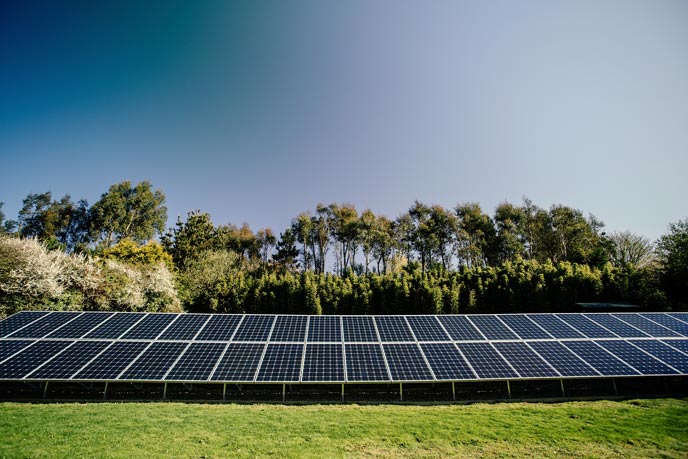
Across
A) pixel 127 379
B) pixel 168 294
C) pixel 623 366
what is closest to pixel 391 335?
pixel 623 366

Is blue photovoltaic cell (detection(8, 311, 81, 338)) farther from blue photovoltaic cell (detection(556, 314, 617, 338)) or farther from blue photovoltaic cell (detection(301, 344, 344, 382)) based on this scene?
blue photovoltaic cell (detection(556, 314, 617, 338))

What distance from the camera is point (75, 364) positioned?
47.0 ft

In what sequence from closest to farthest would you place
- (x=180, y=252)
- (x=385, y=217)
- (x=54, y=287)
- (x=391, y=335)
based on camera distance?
1. (x=391, y=335)
2. (x=54, y=287)
3. (x=180, y=252)
4. (x=385, y=217)

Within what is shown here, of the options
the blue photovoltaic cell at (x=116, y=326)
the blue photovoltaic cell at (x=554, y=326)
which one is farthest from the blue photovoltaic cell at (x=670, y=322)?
the blue photovoltaic cell at (x=116, y=326)

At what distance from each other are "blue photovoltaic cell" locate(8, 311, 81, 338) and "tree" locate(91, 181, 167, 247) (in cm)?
5666

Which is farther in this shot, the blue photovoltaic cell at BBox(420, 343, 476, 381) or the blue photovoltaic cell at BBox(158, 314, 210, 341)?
the blue photovoltaic cell at BBox(158, 314, 210, 341)

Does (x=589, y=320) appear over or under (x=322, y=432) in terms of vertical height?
over

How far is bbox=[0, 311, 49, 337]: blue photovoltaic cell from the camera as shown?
16688mm

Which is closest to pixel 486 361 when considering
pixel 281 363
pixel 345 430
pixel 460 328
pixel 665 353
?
pixel 460 328

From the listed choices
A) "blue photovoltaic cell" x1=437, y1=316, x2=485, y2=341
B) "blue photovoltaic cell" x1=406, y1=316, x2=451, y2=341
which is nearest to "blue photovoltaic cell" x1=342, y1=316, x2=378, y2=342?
"blue photovoltaic cell" x1=406, y1=316, x2=451, y2=341

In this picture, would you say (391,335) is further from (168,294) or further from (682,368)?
(168,294)

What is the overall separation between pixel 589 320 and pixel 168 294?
36173 mm

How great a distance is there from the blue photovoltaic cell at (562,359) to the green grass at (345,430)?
1335 millimetres

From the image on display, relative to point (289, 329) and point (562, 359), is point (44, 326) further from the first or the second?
point (562, 359)
